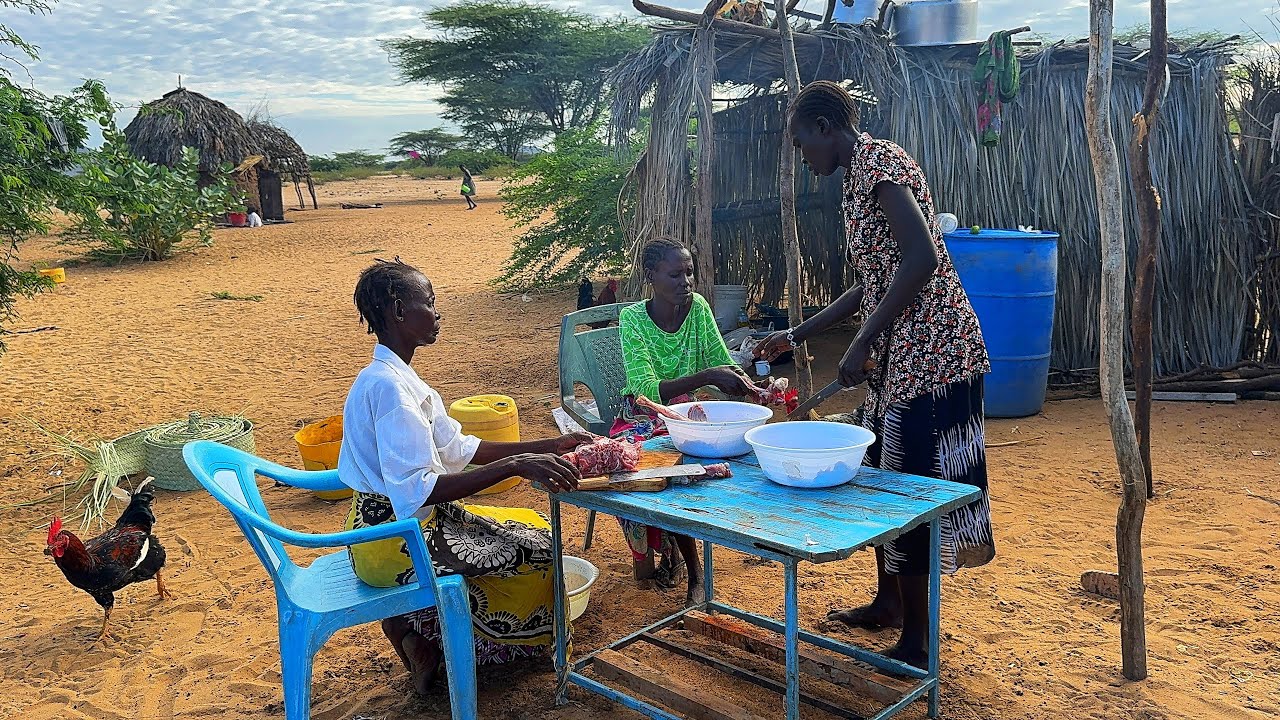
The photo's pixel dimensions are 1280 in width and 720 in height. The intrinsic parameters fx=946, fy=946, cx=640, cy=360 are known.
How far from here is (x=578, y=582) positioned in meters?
3.31

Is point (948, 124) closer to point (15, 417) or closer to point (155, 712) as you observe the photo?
point (155, 712)

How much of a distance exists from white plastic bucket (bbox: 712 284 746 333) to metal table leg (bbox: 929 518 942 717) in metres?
4.85

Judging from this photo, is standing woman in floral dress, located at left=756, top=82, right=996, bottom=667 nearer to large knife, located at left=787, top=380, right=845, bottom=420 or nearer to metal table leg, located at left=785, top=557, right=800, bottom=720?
large knife, located at left=787, top=380, right=845, bottom=420

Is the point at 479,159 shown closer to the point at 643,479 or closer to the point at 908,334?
the point at 908,334

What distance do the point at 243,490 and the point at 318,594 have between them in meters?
A: 0.37

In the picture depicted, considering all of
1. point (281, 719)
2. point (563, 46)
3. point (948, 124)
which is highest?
point (563, 46)

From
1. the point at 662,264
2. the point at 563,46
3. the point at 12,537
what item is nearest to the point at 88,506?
the point at 12,537

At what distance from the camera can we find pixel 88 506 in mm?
4812

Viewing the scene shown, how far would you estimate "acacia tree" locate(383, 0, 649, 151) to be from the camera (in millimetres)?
30094

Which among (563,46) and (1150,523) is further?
(563,46)

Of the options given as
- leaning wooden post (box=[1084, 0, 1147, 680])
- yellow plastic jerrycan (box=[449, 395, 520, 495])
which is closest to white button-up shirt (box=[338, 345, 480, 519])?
leaning wooden post (box=[1084, 0, 1147, 680])

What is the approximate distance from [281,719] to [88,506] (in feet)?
8.55

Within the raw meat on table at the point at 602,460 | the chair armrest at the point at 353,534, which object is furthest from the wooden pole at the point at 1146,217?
the chair armrest at the point at 353,534

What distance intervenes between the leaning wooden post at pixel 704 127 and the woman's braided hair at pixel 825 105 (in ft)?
11.7
